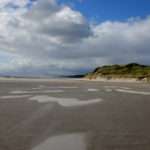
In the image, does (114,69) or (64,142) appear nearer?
(64,142)

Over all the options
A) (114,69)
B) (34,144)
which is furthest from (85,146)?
(114,69)

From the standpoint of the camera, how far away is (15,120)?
7.79 m

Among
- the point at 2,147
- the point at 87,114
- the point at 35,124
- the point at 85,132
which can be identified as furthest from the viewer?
the point at 87,114

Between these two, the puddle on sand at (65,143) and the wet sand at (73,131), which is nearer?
the puddle on sand at (65,143)

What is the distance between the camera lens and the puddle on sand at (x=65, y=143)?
5.17 meters

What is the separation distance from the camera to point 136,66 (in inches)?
5231

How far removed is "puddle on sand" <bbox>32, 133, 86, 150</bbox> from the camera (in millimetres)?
5172

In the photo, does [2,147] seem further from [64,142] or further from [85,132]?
[85,132]

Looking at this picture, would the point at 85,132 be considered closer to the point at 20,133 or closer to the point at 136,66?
the point at 20,133

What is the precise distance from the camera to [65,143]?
5488 mm

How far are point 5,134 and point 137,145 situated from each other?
9.59ft

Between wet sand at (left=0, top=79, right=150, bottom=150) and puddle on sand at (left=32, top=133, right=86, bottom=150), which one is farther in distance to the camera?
wet sand at (left=0, top=79, right=150, bottom=150)

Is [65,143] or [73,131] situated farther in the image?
[73,131]

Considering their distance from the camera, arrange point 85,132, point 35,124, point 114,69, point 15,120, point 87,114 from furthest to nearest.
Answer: point 114,69 → point 87,114 → point 15,120 → point 35,124 → point 85,132
